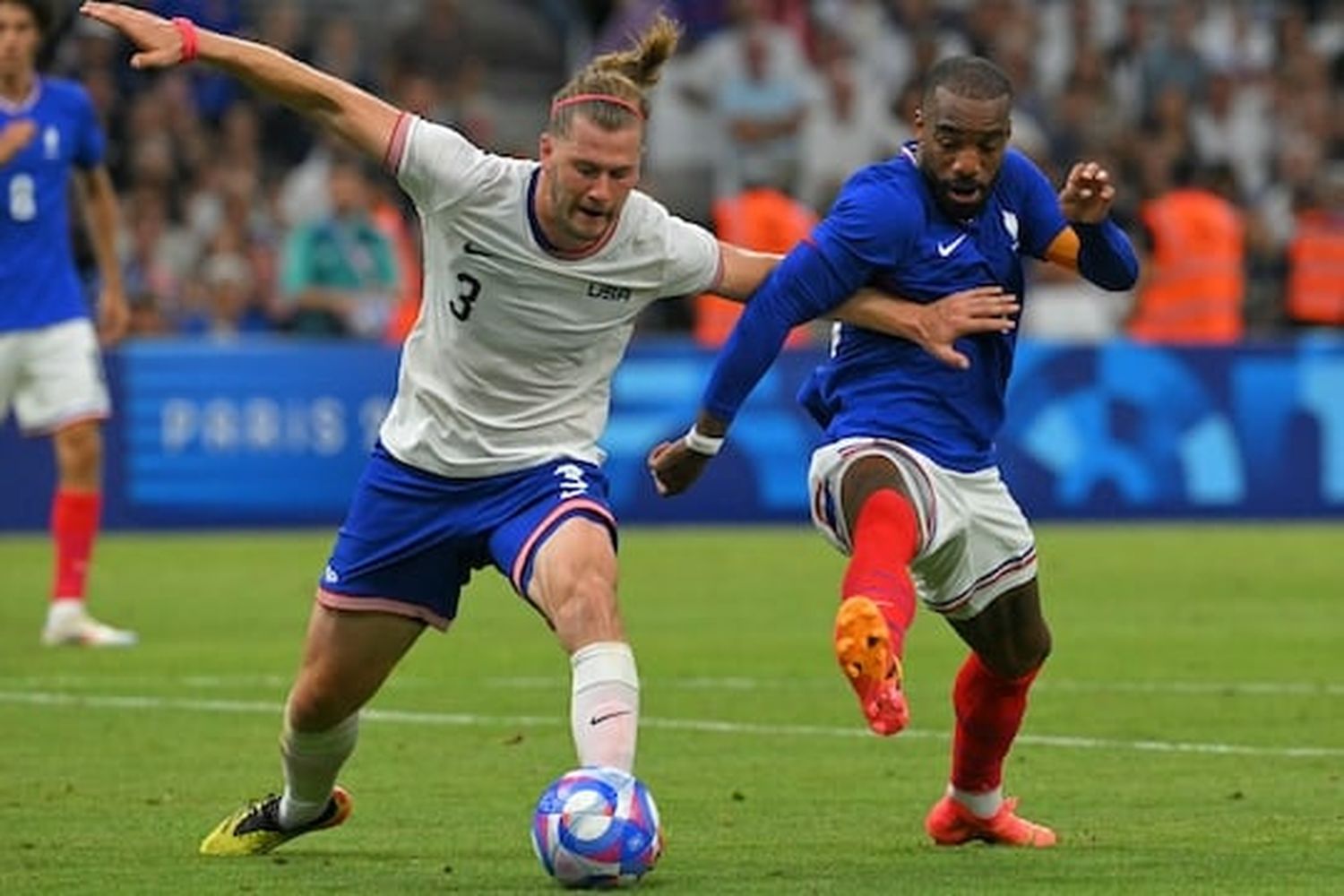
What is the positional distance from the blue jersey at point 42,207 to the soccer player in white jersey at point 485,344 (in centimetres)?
672

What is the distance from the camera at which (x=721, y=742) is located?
11797 millimetres

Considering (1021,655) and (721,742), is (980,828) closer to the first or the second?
(1021,655)

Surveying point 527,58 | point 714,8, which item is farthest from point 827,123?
point 527,58

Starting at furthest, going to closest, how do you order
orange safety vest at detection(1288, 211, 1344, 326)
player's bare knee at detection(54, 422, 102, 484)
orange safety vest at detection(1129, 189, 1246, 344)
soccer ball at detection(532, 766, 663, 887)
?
orange safety vest at detection(1288, 211, 1344, 326)
orange safety vest at detection(1129, 189, 1246, 344)
player's bare knee at detection(54, 422, 102, 484)
soccer ball at detection(532, 766, 663, 887)

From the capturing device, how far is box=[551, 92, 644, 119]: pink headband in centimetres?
838

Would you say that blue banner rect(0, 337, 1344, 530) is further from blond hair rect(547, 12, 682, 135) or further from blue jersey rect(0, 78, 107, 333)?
blond hair rect(547, 12, 682, 135)

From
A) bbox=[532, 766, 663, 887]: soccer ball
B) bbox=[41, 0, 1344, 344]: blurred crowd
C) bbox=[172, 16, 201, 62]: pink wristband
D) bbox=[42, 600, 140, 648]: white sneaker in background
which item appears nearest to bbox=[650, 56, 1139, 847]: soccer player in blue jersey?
bbox=[532, 766, 663, 887]: soccer ball

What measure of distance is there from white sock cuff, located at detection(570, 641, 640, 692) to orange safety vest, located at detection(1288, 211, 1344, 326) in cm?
1845

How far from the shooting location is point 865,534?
348 inches

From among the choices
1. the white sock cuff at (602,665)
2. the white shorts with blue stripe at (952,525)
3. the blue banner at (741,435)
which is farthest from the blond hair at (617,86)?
the blue banner at (741,435)

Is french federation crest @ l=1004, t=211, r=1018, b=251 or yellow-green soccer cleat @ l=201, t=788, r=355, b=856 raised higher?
french federation crest @ l=1004, t=211, r=1018, b=251

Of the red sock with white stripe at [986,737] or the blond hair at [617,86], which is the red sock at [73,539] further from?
the blond hair at [617,86]

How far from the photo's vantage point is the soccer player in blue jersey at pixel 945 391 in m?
8.96

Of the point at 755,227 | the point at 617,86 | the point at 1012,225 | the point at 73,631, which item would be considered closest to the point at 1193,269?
the point at 755,227
